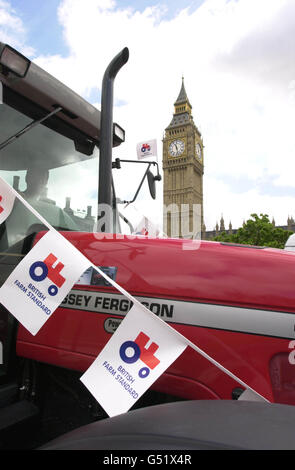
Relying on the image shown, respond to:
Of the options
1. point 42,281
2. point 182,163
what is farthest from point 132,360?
point 182,163

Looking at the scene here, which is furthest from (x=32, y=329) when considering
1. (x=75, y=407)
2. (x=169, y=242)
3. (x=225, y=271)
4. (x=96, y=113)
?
(x=96, y=113)

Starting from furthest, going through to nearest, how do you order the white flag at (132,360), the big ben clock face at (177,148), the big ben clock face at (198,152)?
1. the big ben clock face at (198,152)
2. the big ben clock face at (177,148)
3. the white flag at (132,360)

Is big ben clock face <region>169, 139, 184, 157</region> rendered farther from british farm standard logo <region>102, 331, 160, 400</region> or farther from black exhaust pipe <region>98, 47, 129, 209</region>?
british farm standard logo <region>102, 331, 160, 400</region>

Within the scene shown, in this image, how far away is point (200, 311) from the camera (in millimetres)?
1240

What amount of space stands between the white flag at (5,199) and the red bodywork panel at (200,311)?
0.39 m

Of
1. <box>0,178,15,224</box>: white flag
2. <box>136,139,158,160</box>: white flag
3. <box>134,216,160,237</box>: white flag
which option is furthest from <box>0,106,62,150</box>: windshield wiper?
<box>134,216,160,237</box>: white flag

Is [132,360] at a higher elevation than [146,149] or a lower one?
lower

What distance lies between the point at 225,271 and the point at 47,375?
1.05m

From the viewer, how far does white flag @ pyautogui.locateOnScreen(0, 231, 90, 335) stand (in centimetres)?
129

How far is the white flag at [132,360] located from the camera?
1.11 meters

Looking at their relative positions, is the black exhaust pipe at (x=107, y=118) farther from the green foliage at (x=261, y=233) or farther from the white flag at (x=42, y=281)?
the green foliage at (x=261, y=233)

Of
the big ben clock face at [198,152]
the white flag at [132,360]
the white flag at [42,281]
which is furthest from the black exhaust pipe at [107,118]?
the big ben clock face at [198,152]

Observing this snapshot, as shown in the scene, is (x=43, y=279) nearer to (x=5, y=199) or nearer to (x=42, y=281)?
(x=42, y=281)

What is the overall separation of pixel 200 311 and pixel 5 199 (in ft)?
3.40
